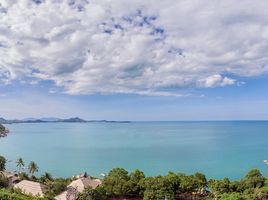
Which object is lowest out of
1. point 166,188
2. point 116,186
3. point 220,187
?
point 116,186

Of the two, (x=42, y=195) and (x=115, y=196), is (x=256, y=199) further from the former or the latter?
(x=42, y=195)

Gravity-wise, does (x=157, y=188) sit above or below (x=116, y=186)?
above

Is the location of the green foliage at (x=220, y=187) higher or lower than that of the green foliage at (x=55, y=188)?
higher

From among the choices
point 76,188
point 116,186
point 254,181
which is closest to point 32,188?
point 76,188

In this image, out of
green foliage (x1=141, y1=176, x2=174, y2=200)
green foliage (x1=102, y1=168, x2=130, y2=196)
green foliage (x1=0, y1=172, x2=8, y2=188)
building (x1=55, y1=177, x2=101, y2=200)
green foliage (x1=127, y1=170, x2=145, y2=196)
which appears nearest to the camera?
green foliage (x1=141, y1=176, x2=174, y2=200)

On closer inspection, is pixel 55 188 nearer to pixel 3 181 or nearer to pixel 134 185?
pixel 3 181

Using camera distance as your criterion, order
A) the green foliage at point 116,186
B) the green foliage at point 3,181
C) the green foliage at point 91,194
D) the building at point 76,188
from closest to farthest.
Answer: the green foliage at point 91,194 → the building at point 76,188 → the green foliage at point 116,186 → the green foliage at point 3,181

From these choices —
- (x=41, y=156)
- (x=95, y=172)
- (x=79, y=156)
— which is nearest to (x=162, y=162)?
(x=95, y=172)

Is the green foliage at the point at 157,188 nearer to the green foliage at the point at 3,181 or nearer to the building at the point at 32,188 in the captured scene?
the building at the point at 32,188

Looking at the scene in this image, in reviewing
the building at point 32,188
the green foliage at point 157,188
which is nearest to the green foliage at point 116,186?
the green foliage at point 157,188

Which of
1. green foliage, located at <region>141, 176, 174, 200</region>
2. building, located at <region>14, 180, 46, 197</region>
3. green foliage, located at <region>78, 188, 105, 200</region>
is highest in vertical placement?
green foliage, located at <region>141, 176, 174, 200</region>

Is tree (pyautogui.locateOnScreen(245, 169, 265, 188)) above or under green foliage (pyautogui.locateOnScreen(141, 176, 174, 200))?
above

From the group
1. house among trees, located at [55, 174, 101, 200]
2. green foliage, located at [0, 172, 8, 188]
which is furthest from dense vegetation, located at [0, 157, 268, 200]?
green foliage, located at [0, 172, 8, 188]

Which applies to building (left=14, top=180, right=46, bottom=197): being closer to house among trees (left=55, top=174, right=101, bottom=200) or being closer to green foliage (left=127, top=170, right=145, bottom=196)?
house among trees (left=55, top=174, right=101, bottom=200)
